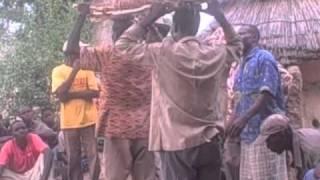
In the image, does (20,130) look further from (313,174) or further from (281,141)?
(313,174)

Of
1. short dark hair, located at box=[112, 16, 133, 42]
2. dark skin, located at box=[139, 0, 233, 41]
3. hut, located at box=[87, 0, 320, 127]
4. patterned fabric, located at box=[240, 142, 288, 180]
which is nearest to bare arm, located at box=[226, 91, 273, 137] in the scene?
patterned fabric, located at box=[240, 142, 288, 180]

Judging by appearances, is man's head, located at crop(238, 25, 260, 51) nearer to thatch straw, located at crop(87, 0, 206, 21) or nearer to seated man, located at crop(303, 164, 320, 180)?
thatch straw, located at crop(87, 0, 206, 21)

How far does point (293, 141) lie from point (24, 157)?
3.85m

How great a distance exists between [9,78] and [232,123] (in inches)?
344

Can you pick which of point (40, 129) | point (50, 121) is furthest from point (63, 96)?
point (50, 121)

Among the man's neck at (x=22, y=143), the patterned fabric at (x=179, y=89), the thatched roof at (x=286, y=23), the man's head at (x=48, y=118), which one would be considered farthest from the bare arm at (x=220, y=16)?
the man's head at (x=48, y=118)

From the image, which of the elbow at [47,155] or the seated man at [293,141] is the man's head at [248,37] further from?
the elbow at [47,155]

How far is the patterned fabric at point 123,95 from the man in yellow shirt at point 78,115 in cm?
199

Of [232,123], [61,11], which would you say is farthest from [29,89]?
[232,123]

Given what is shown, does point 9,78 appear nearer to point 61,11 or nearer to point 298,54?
point 61,11

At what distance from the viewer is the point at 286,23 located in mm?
10594

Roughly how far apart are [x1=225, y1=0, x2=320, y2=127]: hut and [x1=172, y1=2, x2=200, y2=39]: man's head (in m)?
4.21

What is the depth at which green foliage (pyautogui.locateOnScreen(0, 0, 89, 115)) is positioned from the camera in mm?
14098

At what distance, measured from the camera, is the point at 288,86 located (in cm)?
755
